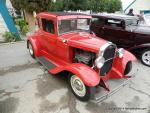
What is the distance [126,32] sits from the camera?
624 centimetres

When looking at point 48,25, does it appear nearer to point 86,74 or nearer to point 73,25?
point 73,25

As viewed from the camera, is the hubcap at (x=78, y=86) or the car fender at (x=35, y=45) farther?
the car fender at (x=35, y=45)

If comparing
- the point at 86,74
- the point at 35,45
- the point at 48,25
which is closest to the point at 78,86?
the point at 86,74

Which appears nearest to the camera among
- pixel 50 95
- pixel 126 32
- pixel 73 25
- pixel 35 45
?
pixel 50 95

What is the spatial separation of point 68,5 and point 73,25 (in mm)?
14261

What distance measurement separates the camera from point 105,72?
3967 millimetres

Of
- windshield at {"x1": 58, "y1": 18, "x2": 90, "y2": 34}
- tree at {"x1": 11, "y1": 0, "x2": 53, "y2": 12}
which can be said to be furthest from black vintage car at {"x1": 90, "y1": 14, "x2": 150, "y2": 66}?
tree at {"x1": 11, "y1": 0, "x2": 53, "y2": 12}

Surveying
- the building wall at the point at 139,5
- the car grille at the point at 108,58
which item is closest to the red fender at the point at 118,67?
the car grille at the point at 108,58

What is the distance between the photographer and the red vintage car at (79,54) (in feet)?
11.6

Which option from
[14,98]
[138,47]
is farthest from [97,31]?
[14,98]

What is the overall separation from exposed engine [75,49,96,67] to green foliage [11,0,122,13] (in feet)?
22.0

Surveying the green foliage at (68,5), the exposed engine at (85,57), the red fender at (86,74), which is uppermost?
the green foliage at (68,5)

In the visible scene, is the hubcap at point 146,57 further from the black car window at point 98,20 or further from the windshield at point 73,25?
the windshield at point 73,25

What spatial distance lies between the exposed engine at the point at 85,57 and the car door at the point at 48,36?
830 mm
